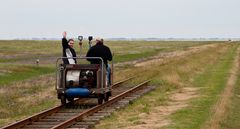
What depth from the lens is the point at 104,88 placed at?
1788 cm

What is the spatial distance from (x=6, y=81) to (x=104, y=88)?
16.8m

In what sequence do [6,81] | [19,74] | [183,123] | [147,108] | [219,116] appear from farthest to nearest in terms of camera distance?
[19,74], [6,81], [147,108], [219,116], [183,123]

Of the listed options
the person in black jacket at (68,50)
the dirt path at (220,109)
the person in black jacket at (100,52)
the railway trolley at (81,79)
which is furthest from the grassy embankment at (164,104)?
the person in black jacket at (68,50)

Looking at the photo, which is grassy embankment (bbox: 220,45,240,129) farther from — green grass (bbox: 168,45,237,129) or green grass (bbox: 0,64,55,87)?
green grass (bbox: 0,64,55,87)

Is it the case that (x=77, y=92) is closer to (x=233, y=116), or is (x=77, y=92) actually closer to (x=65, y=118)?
(x=65, y=118)

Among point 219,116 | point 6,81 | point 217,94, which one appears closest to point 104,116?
point 219,116

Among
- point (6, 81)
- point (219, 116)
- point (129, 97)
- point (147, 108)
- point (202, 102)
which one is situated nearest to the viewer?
point (219, 116)

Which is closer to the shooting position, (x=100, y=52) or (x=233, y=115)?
(x=233, y=115)

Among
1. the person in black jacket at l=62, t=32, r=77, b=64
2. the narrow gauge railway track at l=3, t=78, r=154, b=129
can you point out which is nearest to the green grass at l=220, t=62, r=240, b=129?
the narrow gauge railway track at l=3, t=78, r=154, b=129

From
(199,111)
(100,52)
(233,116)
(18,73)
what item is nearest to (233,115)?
(233,116)

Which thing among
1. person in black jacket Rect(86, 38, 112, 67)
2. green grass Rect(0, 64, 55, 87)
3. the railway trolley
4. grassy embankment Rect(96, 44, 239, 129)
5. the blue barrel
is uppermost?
person in black jacket Rect(86, 38, 112, 67)

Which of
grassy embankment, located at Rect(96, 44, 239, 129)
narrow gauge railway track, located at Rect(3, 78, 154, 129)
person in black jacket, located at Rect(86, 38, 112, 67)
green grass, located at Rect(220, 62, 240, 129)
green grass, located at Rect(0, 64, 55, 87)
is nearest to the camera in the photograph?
narrow gauge railway track, located at Rect(3, 78, 154, 129)

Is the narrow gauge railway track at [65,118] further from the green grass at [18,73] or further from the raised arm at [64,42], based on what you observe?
the green grass at [18,73]

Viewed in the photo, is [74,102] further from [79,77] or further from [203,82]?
[203,82]
